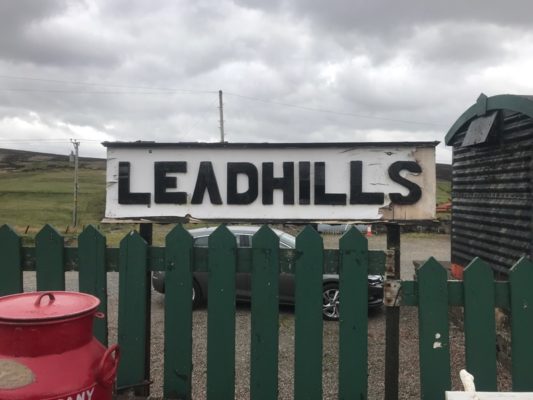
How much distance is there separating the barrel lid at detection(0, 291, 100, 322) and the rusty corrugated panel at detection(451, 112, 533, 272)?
4.22 metres

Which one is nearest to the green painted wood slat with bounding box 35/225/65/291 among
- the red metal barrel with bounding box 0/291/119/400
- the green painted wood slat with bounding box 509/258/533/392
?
the red metal barrel with bounding box 0/291/119/400

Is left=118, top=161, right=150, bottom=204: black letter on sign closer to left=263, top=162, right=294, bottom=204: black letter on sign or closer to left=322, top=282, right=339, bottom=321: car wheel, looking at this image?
left=263, top=162, right=294, bottom=204: black letter on sign

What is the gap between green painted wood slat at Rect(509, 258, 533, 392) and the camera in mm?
2916

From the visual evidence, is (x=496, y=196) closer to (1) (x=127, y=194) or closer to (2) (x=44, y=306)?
(1) (x=127, y=194)

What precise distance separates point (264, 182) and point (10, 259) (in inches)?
72.3

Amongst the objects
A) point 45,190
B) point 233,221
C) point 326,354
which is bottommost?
point 326,354

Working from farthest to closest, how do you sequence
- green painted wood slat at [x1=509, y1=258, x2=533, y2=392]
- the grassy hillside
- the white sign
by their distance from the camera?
the grassy hillside → the white sign → green painted wood slat at [x1=509, y1=258, x2=533, y2=392]

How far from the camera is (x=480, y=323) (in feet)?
9.68

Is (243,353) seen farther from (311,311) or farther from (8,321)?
(8,321)

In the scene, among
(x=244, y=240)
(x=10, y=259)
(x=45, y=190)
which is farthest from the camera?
(x=45, y=190)

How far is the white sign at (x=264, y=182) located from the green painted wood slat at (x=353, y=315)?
8.0 inches

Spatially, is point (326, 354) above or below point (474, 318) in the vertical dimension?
below

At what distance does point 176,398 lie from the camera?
3.17 metres

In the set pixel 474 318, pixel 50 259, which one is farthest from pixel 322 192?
pixel 50 259
